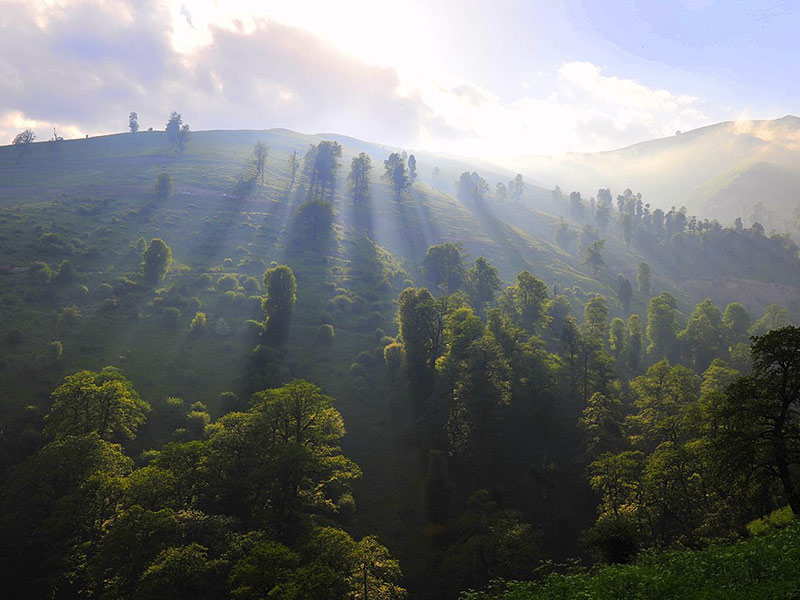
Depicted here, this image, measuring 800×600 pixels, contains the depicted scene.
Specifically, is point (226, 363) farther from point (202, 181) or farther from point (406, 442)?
point (202, 181)

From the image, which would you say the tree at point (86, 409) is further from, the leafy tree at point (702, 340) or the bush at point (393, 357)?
the leafy tree at point (702, 340)

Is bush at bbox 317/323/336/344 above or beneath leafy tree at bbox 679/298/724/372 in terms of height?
beneath

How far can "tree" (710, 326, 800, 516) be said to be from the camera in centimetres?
2723

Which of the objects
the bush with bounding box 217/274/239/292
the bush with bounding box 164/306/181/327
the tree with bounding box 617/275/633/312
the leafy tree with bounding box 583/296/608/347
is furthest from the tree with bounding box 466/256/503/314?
the bush with bounding box 164/306/181/327

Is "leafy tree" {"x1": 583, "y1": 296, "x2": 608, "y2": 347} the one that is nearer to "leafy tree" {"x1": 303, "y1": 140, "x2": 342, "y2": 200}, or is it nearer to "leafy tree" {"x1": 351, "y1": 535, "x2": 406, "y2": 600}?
"leafy tree" {"x1": 351, "y1": 535, "x2": 406, "y2": 600}

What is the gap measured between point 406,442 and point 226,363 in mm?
35783

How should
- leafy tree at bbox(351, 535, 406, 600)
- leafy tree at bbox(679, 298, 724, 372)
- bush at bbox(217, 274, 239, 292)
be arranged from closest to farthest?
leafy tree at bbox(351, 535, 406, 600)
leafy tree at bbox(679, 298, 724, 372)
bush at bbox(217, 274, 239, 292)

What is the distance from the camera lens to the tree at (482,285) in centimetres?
10131

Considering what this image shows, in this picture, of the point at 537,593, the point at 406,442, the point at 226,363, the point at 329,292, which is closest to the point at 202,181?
the point at 329,292

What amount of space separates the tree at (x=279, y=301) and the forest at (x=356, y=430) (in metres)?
0.48

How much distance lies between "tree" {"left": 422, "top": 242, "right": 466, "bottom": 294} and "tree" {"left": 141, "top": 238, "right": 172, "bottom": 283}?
66.2 m

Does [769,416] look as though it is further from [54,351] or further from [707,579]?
[54,351]

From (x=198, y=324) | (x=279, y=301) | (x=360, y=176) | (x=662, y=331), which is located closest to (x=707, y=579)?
(x=279, y=301)

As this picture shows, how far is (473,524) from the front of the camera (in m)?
44.5
